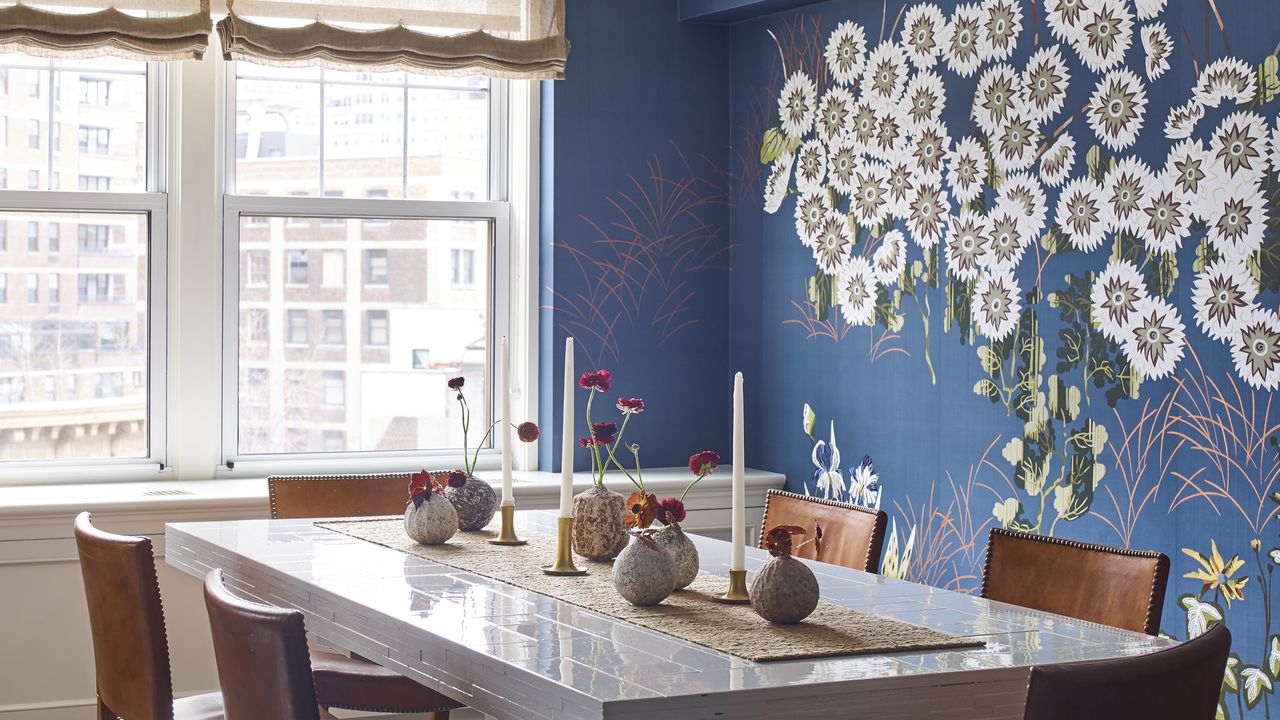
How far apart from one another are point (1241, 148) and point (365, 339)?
2.55m

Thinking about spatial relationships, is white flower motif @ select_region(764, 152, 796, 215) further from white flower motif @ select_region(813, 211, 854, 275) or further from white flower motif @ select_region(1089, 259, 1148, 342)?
white flower motif @ select_region(1089, 259, 1148, 342)

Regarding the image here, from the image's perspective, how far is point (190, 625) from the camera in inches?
151

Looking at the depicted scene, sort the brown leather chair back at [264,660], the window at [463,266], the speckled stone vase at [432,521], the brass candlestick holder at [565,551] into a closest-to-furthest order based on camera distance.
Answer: the brown leather chair back at [264,660]
the brass candlestick holder at [565,551]
the speckled stone vase at [432,521]
the window at [463,266]

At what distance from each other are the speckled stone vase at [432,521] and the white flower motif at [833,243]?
1.80 metres

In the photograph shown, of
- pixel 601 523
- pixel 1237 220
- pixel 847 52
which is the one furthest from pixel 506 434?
pixel 847 52

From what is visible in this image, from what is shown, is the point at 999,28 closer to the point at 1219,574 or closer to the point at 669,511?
the point at 1219,574

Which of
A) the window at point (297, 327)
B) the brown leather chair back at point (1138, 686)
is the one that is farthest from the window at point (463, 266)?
the brown leather chair back at point (1138, 686)

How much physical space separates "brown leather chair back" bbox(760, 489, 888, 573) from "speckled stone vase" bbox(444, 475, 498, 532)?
0.55 m

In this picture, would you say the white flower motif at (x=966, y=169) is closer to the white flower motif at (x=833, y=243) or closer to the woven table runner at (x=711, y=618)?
the white flower motif at (x=833, y=243)

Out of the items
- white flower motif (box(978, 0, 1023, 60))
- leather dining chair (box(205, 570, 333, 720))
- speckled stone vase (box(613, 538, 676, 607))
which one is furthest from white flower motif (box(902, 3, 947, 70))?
leather dining chair (box(205, 570, 333, 720))

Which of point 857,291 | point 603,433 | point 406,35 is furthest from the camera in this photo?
point 406,35

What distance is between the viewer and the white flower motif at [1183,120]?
3047 millimetres

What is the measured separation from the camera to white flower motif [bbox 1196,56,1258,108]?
2936 millimetres

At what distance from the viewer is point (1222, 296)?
299cm
